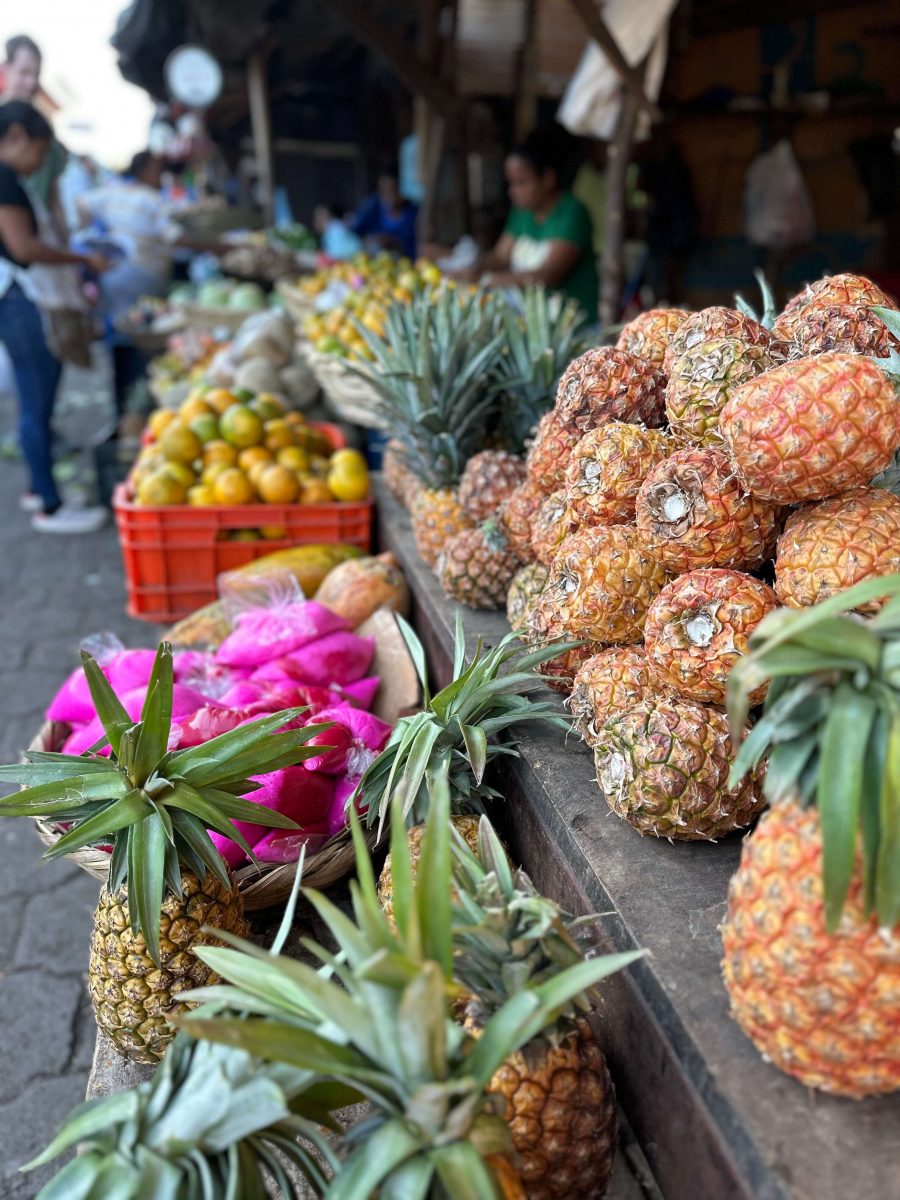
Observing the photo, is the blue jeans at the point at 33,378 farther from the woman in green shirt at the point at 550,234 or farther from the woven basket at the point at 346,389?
the woman in green shirt at the point at 550,234

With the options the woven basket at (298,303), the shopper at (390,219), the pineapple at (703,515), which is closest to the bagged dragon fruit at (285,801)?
the pineapple at (703,515)

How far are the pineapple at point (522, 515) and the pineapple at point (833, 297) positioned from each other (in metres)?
0.79

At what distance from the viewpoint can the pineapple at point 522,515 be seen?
8.27ft

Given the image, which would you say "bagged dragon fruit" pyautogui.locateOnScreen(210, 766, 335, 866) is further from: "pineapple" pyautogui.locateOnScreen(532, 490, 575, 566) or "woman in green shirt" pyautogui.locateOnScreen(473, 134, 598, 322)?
"woman in green shirt" pyautogui.locateOnScreen(473, 134, 598, 322)

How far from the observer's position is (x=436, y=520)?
3.10 m

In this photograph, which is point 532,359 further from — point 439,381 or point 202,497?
point 202,497

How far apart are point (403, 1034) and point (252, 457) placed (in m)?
3.73

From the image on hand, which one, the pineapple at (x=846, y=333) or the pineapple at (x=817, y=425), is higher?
the pineapple at (x=846, y=333)

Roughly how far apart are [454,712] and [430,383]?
1.51 metres

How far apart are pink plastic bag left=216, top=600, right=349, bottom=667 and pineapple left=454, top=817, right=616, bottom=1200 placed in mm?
1514

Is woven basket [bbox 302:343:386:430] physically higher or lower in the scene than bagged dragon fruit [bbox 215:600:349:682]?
higher

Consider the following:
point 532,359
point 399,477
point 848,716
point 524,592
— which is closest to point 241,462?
point 399,477

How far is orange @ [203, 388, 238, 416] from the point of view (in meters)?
4.86

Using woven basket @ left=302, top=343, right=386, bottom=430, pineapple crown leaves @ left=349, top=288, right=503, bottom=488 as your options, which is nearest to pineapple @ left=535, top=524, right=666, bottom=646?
pineapple crown leaves @ left=349, top=288, right=503, bottom=488
